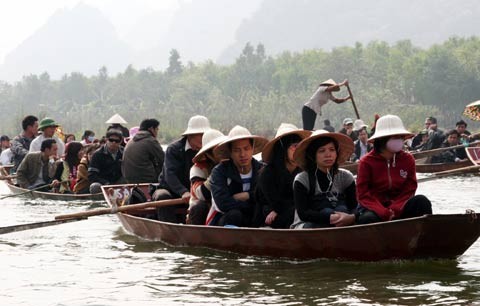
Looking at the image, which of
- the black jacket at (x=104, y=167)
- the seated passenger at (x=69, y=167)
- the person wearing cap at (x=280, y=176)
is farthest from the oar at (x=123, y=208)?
the seated passenger at (x=69, y=167)

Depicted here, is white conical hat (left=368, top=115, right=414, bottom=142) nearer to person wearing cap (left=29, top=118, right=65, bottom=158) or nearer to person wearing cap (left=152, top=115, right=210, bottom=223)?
person wearing cap (left=152, top=115, right=210, bottom=223)

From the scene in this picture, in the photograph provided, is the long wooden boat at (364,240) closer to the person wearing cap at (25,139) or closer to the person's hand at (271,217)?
the person's hand at (271,217)

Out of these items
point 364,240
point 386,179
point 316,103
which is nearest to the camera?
point 364,240

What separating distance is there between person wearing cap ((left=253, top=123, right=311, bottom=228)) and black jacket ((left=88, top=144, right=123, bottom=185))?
537 cm

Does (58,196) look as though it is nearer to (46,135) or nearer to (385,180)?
(46,135)

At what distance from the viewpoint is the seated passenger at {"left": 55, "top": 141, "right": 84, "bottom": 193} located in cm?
1372

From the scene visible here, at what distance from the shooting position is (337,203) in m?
7.25

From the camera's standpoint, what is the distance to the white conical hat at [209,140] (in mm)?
8016

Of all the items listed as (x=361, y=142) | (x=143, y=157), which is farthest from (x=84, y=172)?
(x=361, y=142)

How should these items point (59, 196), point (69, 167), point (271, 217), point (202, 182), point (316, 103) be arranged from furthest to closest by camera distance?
1. point (316, 103)
2. point (69, 167)
3. point (59, 196)
4. point (202, 182)
5. point (271, 217)

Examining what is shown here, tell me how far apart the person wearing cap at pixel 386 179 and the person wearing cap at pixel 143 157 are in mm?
4759

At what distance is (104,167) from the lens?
12836mm

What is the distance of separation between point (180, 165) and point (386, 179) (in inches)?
109

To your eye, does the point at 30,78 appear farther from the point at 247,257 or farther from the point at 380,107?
the point at 247,257
